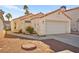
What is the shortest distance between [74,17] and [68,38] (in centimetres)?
27

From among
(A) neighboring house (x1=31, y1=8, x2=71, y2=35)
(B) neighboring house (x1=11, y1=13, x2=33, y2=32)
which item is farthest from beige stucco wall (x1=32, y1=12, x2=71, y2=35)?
(B) neighboring house (x1=11, y1=13, x2=33, y2=32)

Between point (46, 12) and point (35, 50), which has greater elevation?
point (46, 12)

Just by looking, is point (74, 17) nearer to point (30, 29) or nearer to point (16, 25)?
point (30, 29)

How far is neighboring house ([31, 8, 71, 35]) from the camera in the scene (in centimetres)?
210

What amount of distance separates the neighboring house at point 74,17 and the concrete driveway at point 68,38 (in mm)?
98

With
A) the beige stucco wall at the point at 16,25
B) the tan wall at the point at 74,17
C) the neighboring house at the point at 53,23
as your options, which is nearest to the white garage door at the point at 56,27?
the neighboring house at the point at 53,23

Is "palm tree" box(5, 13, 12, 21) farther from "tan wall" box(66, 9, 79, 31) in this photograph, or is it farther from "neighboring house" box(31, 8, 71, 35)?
"tan wall" box(66, 9, 79, 31)

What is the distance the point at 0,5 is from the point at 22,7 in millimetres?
271

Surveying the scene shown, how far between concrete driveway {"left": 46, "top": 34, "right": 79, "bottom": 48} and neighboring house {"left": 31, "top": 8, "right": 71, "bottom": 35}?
2.0 inches

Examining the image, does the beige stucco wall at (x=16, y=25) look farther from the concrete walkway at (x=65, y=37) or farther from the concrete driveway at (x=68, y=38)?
the concrete driveway at (x=68, y=38)

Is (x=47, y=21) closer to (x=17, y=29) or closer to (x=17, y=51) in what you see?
(x=17, y=29)

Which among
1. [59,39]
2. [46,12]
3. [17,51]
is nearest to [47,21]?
[46,12]

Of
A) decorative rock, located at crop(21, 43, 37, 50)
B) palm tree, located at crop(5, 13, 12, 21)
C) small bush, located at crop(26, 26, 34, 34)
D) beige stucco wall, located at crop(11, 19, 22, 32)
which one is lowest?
decorative rock, located at crop(21, 43, 37, 50)

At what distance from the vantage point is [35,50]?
2080mm
